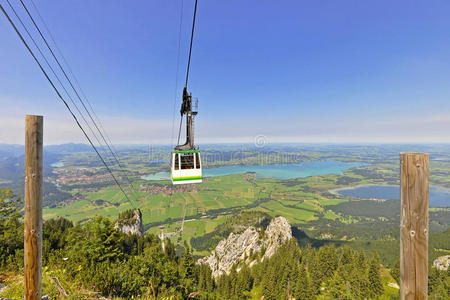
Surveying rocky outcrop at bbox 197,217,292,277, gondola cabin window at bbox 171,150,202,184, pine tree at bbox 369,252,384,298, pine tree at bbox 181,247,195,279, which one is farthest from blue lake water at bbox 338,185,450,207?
gondola cabin window at bbox 171,150,202,184

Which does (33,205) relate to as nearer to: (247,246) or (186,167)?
(186,167)

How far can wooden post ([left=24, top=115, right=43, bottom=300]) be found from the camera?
250 centimetres

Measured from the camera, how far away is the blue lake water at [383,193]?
153 metres

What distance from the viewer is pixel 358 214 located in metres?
125

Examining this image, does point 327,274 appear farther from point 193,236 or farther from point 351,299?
point 193,236

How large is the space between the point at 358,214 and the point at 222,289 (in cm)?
12690

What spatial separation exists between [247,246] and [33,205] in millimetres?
83407

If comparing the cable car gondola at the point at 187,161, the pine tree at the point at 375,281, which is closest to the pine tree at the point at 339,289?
the pine tree at the point at 375,281

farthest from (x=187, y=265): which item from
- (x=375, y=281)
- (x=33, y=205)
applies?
(x=375, y=281)

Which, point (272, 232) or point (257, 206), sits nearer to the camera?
point (272, 232)

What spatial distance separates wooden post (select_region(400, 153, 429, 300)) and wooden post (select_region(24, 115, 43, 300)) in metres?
4.75

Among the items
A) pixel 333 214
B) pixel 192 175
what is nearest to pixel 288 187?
pixel 333 214

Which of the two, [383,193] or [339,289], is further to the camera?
[383,193]

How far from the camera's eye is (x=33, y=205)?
255 cm
